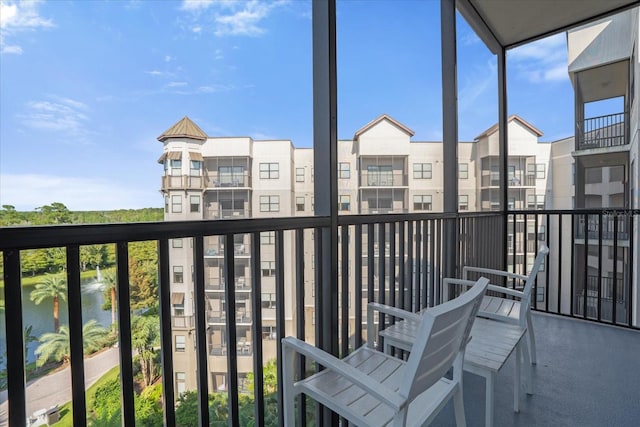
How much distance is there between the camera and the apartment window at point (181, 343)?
1160 millimetres

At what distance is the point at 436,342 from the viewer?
0.90 metres

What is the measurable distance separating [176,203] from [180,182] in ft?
0.79

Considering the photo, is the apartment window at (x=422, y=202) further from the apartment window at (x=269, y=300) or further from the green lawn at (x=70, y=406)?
the green lawn at (x=70, y=406)

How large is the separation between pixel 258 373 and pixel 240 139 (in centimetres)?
218

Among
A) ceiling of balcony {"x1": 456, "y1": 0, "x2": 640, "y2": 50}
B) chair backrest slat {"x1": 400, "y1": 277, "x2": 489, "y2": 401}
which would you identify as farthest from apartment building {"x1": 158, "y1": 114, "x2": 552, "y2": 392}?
ceiling of balcony {"x1": 456, "y1": 0, "x2": 640, "y2": 50}

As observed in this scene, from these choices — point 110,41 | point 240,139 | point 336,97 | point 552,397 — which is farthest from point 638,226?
point 110,41

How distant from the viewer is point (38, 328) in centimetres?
80

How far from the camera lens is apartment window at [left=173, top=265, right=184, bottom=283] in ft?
3.48

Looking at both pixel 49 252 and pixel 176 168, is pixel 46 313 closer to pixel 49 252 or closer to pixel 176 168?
pixel 49 252

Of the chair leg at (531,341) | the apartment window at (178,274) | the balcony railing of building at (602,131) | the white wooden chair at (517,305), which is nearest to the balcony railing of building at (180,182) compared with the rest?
the apartment window at (178,274)

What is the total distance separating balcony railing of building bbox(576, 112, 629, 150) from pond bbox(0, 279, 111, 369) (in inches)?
227

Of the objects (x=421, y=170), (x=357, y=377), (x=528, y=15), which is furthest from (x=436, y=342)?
(x=528, y=15)

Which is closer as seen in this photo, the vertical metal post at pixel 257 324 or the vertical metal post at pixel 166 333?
the vertical metal post at pixel 166 333

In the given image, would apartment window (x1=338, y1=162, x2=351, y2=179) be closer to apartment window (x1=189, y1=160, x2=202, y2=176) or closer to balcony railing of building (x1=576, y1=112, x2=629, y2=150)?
apartment window (x1=189, y1=160, x2=202, y2=176)
